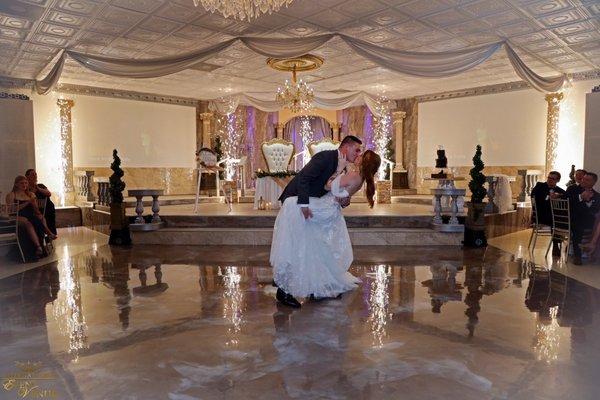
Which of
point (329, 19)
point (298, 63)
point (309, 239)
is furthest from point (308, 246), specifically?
point (298, 63)

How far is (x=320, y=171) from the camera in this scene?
3342mm

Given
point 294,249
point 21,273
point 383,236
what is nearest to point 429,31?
point 383,236

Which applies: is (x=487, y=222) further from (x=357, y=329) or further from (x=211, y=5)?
(x=211, y=5)

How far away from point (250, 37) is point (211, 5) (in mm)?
2058

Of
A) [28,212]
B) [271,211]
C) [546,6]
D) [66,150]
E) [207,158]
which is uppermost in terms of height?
[546,6]

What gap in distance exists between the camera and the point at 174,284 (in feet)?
13.9

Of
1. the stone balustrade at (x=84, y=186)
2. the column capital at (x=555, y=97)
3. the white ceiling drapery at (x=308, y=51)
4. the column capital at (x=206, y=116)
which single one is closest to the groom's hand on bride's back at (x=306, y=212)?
the white ceiling drapery at (x=308, y=51)

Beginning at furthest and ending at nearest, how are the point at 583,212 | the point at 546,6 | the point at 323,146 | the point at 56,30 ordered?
the point at 323,146 → the point at 56,30 → the point at 546,6 → the point at 583,212

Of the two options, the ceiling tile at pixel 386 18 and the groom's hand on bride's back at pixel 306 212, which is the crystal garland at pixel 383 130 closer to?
the ceiling tile at pixel 386 18

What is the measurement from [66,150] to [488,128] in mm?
10288

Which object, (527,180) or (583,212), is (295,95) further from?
(527,180)

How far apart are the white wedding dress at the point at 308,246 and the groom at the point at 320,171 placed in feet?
0.26

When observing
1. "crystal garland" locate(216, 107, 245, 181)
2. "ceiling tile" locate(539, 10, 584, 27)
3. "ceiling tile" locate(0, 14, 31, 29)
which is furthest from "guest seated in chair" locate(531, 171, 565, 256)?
"crystal garland" locate(216, 107, 245, 181)

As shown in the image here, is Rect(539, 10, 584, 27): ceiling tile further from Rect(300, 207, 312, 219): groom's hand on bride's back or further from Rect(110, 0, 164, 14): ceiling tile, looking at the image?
Rect(110, 0, 164, 14): ceiling tile
